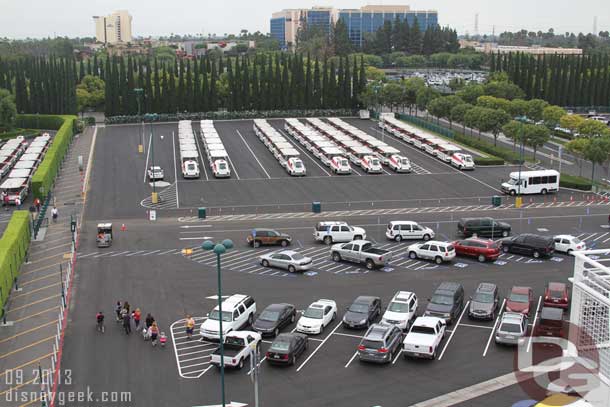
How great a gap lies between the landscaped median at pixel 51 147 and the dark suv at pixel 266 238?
1873 centimetres

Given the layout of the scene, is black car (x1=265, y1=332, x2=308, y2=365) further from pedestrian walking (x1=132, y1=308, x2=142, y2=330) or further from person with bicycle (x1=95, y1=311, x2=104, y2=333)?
person with bicycle (x1=95, y1=311, x2=104, y2=333)

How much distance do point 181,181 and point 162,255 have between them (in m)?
20.0

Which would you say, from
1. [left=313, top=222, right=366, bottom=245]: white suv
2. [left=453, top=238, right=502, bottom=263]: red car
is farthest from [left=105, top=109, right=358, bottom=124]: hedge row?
[left=453, top=238, right=502, bottom=263]: red car

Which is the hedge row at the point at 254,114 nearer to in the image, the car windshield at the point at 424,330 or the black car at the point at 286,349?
the black car at the point at 286,349

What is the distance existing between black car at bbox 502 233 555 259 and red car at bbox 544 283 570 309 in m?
7.16

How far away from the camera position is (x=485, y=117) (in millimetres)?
73250

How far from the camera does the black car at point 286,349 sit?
25422mm

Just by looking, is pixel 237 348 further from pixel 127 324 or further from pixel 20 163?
pixel 20 163

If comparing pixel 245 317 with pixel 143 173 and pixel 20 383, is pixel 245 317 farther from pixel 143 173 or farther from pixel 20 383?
pixel 143 173

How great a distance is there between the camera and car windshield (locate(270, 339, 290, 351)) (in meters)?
25.6

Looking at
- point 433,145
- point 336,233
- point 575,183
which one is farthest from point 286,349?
point 433,145

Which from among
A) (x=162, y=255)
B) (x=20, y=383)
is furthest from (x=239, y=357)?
(x=162, y=255)

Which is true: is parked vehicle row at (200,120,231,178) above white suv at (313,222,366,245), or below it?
above

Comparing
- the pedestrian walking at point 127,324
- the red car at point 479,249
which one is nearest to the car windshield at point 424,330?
the pedestrian walking at point 127,324
